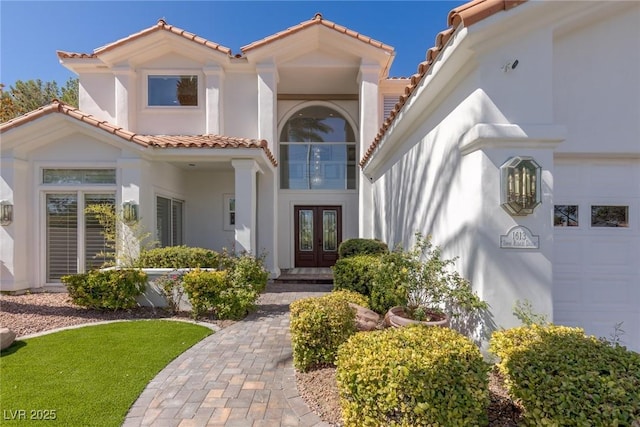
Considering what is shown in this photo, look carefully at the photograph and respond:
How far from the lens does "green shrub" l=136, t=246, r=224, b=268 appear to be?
8.30 metres

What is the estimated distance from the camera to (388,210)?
927cm

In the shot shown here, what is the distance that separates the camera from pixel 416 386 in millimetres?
2688

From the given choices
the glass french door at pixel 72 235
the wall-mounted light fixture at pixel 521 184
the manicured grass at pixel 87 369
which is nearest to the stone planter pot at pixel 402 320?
the wall-mounted light fixture at pixel 521 184

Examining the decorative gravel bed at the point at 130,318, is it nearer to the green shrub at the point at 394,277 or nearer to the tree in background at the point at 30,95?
the green shrub at the point at 394,277

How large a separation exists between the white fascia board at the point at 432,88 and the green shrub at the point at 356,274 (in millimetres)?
3013

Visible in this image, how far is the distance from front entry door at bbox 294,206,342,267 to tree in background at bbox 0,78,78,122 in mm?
21086

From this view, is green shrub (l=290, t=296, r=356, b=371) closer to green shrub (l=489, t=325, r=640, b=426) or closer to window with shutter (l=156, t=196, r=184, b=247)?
green shrub (l=489, t=325, r=640, b=426)

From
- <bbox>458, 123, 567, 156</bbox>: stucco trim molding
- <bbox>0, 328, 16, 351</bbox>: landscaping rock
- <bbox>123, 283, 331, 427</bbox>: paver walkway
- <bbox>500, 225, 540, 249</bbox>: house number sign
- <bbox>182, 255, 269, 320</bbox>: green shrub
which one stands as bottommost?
<bbox>123, 283, 331, 427</bbox>: paver walkway

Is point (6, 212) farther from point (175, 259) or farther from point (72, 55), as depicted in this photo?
point (72, 55)

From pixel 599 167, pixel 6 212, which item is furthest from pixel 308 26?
pixel 6 212

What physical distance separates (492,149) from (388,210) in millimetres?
5277

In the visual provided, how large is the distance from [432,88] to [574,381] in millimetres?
4238

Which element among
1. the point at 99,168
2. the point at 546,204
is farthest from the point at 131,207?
the point at 546,204

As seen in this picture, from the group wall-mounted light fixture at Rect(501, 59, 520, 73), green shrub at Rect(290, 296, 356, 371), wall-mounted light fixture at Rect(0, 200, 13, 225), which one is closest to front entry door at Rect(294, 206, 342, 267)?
wall-mounted light fixture at Rect(0, 200, 13, 225)
